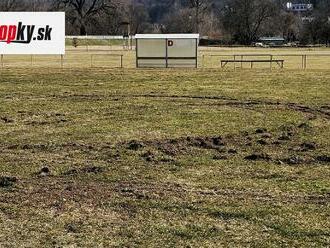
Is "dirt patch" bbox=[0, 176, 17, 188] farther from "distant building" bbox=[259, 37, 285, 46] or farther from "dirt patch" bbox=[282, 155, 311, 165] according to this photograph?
"distant building" bbox=[259, 37, 285, 46]

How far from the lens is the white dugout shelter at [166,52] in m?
42.4

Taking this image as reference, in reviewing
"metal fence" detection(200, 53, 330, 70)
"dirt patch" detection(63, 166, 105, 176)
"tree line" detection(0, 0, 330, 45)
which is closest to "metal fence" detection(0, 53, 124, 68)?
"metal fence" detection(200, 53, 330, 70)

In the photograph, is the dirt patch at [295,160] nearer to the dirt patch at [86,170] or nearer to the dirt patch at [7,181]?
the dirt patch at [86,170]

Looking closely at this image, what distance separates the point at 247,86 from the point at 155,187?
19.0 meters

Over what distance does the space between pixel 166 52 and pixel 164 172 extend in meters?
32.8


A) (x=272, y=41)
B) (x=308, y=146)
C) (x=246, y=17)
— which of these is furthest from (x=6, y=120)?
(x=246, y=17)

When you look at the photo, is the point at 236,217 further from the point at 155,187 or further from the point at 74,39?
the point at 74,39

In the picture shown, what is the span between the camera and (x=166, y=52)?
42.7 m

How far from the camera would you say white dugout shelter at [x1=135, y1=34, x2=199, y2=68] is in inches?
1670

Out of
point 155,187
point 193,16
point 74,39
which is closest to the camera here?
point 155,187

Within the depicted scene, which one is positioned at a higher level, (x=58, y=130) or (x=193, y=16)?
(x=193, y=16)

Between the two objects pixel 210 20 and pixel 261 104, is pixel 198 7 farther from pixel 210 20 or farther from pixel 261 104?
pixel 261 104

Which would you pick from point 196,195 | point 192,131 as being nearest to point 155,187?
point 196,195

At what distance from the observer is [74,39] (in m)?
97.2
